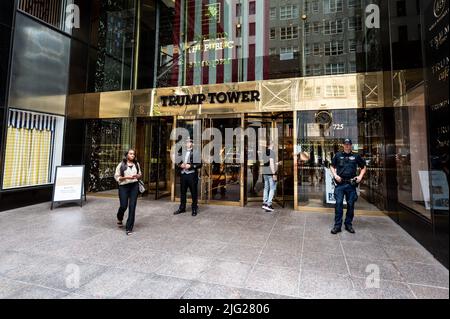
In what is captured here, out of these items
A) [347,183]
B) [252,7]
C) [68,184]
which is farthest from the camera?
[252,7]

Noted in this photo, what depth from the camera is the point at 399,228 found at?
5.35 meters

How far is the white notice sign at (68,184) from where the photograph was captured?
703 cm

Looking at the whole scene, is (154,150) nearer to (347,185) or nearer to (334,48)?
(347,185)

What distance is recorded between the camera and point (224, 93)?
7.82 meters

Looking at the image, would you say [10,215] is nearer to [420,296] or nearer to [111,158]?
[111,158]

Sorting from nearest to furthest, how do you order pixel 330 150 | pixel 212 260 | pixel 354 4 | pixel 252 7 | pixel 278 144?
pixel 212 260 < pixel 330 150 < pixel 354 4 < pixel 278 144 < pixel 252 7

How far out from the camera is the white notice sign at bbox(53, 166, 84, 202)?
23.1 ft

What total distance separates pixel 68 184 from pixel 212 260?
226 inches

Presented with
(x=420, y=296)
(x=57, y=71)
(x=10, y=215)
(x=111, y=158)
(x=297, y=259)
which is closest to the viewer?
(x=420, y=296)

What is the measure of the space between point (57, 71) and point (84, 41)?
5.54 ft

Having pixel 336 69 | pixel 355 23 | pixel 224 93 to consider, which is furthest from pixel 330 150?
pixel 355 23

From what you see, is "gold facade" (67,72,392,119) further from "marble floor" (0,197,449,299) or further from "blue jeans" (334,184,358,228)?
"marble floor" (0,197,449,299)

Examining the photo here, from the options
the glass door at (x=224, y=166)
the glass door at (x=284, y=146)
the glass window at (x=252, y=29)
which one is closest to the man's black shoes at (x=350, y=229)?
the glass door at (x=284, y=146)
